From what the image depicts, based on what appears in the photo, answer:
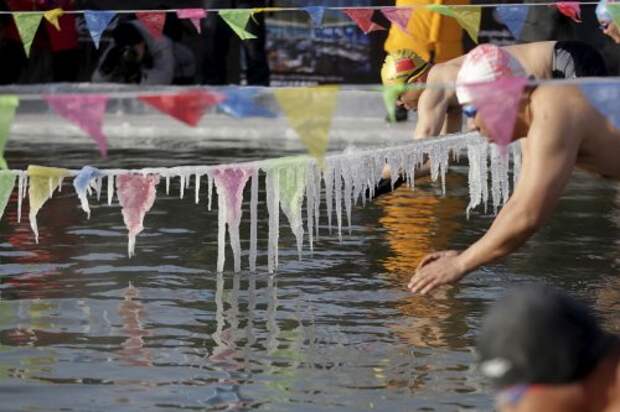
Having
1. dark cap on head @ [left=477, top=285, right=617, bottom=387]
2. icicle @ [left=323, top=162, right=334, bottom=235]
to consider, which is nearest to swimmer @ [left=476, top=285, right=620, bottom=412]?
dark cap on head @ [left=477, top=285, right=617, bottom=387]

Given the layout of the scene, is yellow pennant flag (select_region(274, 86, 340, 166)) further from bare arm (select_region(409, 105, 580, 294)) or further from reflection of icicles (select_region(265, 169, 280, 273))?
reflection of icicles (select_region(265, 169, 280, 273))

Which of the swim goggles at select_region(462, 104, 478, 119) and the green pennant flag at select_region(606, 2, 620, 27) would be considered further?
the green pennant flag at select_region(606, 2, 620, 27)

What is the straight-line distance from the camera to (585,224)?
11516mm

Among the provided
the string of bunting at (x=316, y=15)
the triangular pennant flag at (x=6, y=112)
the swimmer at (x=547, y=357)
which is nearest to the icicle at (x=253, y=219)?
the triangular pennant flag at (x=6, y=112)

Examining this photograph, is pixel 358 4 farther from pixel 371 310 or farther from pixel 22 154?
pixel 371 310

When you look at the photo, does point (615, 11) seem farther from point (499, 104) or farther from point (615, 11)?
point (499, 104)

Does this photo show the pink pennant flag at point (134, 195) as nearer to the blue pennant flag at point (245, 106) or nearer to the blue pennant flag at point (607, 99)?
the blue pennant flag at point (245, 106)

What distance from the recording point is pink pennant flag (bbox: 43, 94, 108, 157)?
19.9 ft

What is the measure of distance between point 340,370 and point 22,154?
9209 millimetres

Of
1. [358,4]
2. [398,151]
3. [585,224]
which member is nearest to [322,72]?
[358,4]

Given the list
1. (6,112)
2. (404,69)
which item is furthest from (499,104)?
(404,69)

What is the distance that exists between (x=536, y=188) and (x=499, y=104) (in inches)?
15.9

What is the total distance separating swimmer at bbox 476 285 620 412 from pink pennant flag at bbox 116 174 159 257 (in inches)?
199

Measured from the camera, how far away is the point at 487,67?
20.6 feet
